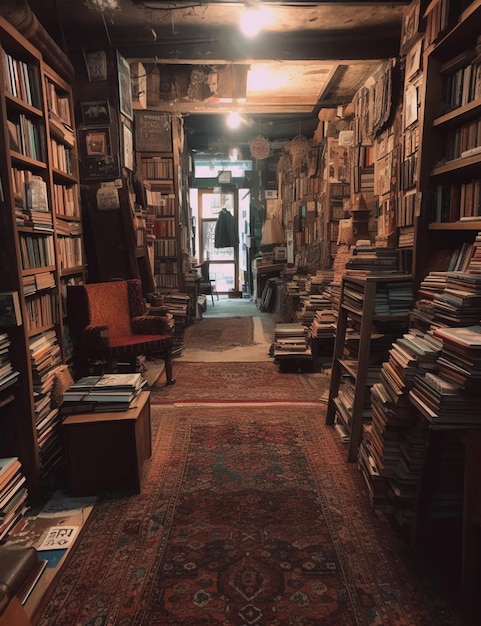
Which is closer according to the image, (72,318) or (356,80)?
(72,318)

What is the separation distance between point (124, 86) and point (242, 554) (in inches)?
152

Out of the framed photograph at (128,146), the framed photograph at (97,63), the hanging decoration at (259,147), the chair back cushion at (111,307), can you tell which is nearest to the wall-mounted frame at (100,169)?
the framed photograph at (128,146)

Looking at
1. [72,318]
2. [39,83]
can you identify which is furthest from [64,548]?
[39,83]

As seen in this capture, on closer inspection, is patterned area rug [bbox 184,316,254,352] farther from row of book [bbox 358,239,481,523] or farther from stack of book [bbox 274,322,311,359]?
row of book [bbox 358,239,481,523]

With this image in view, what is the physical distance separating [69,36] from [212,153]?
6.43m

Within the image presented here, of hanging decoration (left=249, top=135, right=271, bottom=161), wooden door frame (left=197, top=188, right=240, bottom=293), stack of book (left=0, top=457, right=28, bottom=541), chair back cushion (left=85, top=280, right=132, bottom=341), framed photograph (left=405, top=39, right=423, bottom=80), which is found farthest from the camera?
wooden door frame (left=197, top=188, right=240, bottom=293)

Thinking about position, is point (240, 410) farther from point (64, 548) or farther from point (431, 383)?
point (431, 383)

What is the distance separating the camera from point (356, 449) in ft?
8.43

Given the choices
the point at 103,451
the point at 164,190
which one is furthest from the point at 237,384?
the point at 164,190

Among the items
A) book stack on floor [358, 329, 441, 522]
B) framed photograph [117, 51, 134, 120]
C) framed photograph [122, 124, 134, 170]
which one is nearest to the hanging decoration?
framed photograph [122, 124, 134, 170]

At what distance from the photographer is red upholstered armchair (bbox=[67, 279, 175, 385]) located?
344 centimetres

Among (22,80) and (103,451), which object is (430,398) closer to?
(103,451)

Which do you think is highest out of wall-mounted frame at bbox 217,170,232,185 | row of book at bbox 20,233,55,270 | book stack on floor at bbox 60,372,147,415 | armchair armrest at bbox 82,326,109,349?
wall-mounted frame at bbox 217,170,232,185

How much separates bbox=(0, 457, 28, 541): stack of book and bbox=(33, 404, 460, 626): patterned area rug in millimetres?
316
